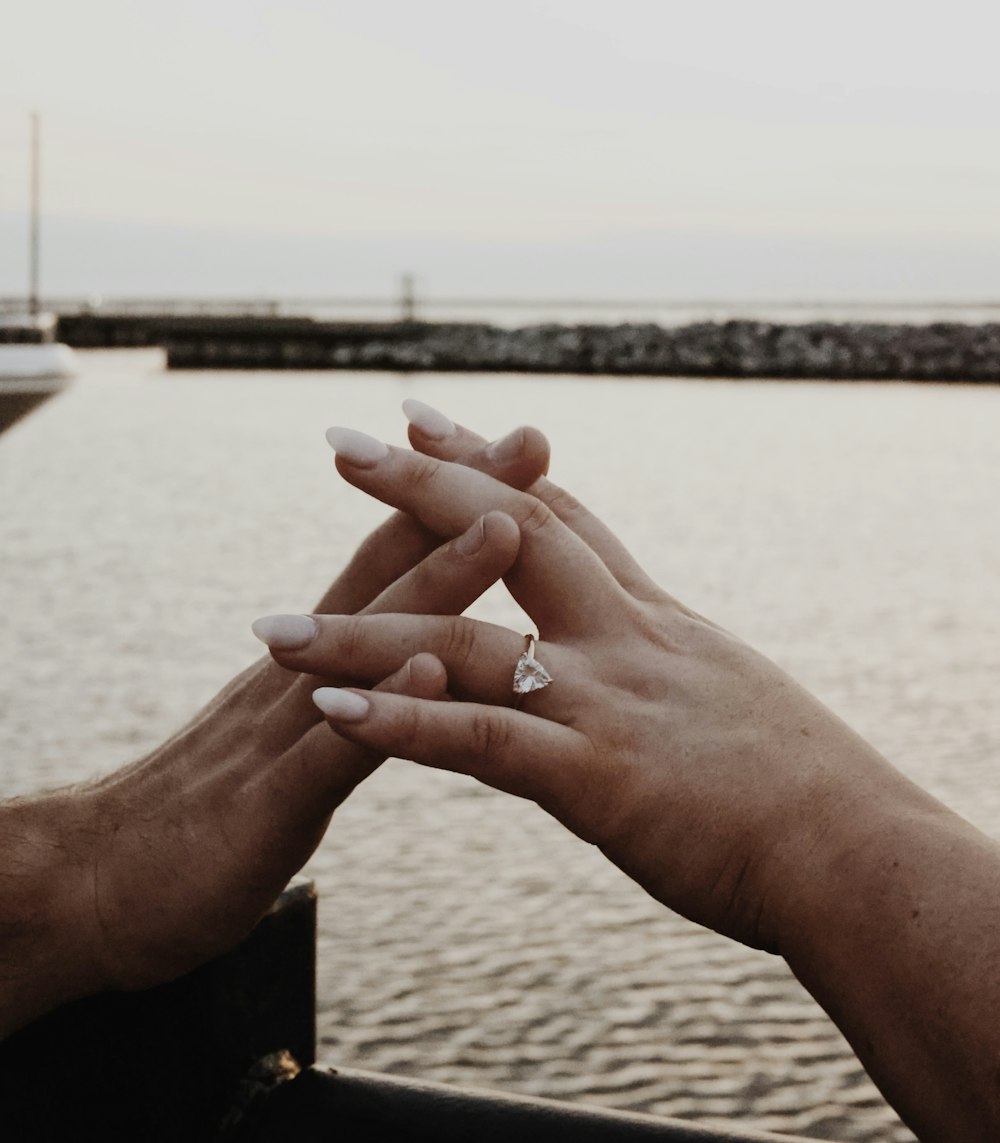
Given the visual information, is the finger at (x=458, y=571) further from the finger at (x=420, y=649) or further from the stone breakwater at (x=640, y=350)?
the stone breakwater at (x=640, y=350)

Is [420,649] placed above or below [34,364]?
below

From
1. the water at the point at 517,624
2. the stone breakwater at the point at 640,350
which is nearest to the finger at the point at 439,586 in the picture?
the water at the point at 517,624

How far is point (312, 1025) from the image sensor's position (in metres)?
1.23

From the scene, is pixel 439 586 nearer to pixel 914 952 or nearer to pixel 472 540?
pixel 472 540

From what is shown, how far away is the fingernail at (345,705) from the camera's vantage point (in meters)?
0.99

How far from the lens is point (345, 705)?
98 cm

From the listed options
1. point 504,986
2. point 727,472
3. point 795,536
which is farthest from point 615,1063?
point 727,472

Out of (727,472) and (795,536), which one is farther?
(727,472)

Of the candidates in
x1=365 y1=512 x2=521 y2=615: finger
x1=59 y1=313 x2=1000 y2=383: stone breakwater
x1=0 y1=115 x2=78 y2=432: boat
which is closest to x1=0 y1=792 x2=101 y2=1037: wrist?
x1=365 y1=512 x2=521 y2=615: finger

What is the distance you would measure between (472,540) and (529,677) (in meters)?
0.13

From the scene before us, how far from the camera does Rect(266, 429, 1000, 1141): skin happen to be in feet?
2.89

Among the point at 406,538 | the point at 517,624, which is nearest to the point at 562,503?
the point at 406,538

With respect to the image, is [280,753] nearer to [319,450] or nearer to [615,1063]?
[615,1063]

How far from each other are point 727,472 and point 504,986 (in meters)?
8.49
